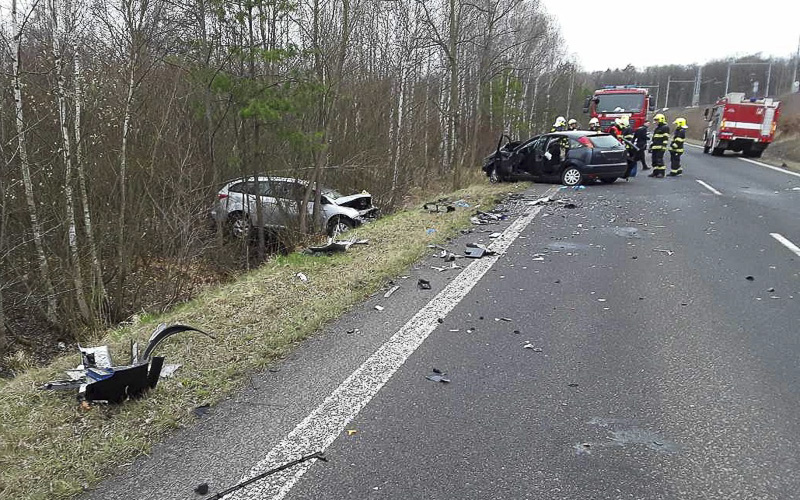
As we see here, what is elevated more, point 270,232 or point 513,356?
point 513,356

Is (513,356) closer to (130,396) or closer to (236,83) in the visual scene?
(130,396)

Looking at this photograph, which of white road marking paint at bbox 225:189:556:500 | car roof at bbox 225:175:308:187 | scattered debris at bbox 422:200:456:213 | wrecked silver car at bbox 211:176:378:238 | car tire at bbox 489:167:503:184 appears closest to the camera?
white road marking paint at bbox 225:189:556:500

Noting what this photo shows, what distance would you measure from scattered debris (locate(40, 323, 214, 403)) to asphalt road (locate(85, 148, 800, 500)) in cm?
51

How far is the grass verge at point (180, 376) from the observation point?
2.82 meters

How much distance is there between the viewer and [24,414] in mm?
3301

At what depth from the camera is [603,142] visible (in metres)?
15.2

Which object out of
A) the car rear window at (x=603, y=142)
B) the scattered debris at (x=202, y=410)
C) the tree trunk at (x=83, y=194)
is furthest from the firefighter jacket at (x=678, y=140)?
the scattered debris at (x=202, y=410)

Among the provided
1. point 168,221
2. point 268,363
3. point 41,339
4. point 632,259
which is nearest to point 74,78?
point 168,221

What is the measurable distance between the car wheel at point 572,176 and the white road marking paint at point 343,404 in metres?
10.5

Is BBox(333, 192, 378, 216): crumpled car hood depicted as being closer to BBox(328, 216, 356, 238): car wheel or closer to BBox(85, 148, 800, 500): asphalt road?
BBox(328, 216, 356, 238): car wheel

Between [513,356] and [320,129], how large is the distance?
33.3ft

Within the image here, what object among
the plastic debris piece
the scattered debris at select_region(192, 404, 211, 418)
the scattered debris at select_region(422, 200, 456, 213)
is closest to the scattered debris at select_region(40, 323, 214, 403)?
the scattered debris at select_region(192, 404, 211, 418)

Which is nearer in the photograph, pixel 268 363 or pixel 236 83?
pixel 268 363

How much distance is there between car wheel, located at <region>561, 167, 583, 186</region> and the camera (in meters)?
15.3
